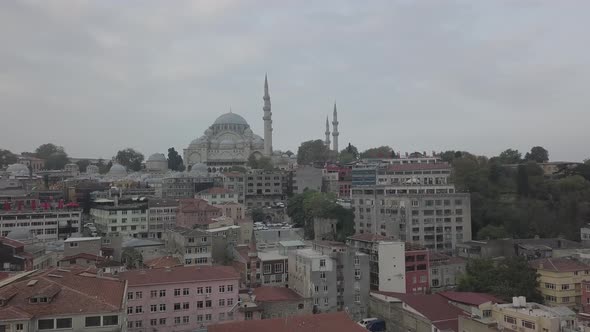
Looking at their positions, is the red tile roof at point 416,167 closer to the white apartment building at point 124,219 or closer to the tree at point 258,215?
the tree at point 258,215

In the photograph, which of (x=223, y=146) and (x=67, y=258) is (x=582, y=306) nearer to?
(x=67, y=258)

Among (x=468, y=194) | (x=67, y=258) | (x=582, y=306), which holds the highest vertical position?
(x=468, y=194)

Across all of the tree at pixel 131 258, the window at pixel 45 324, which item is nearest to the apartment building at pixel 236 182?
the tree at pixel 131 258

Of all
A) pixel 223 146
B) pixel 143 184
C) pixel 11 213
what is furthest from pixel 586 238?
pixel 223 146

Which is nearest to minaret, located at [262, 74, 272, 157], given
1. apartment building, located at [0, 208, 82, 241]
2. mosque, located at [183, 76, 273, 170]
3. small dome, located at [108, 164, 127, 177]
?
mosque, located at [183, 76, 273, 170]

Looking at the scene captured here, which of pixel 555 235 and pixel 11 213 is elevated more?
pixel 11 213

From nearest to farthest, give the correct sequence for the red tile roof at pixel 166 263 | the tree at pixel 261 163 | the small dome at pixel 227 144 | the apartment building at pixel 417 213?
1. the red tile roof at pixel 166 263
2. the apartment building at pixel 417 213
3. the tree at pixel 261 163
4. the small dome at pixel 227 144
